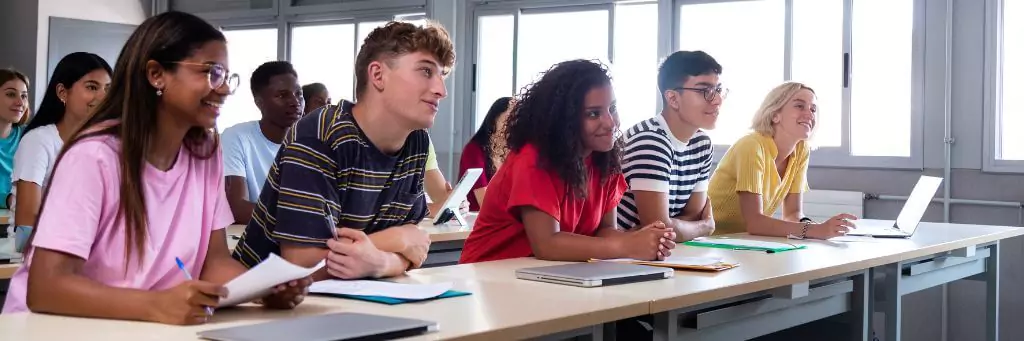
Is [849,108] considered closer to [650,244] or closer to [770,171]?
[770,171]

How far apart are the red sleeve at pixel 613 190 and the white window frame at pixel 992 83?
2.93 meters

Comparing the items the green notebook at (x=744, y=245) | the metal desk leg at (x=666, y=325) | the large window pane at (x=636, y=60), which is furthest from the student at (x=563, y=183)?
the large window pane at (x=636, y=60)

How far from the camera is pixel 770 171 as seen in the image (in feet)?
12.7

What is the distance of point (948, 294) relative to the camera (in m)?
5.19

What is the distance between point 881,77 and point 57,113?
397cm

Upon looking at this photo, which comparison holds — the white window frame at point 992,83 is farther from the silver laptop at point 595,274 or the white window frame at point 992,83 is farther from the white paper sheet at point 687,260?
the silver laptop at point 595,274

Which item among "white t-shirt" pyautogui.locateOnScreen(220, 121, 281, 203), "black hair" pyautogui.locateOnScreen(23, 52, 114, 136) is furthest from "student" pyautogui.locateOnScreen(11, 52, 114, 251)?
"white t-shirt" pyautogui.locateOnScreen(220, 121, 281, 203)

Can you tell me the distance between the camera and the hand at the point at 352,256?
2.06 meters

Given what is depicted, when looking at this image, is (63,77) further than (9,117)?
No

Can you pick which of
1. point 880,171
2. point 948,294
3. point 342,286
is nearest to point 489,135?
point 880,171

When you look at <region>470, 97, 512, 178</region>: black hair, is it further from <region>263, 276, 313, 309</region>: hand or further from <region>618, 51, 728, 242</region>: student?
<region>263, 276, 313, 309</region>: hand

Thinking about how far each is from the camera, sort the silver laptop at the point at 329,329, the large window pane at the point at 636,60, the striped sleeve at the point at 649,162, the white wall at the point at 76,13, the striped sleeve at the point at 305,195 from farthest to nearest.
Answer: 1. the white wall at the point at 76,13
2. the large window pane at the point at 636,60
3. the striped sleeve at the point at 649,162
4. the striped sleeve at the point at 305,195
5. the silver laptop at the point at 329,329

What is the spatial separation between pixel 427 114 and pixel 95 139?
71 centimetres

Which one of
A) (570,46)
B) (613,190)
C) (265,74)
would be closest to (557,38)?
(570,46)
